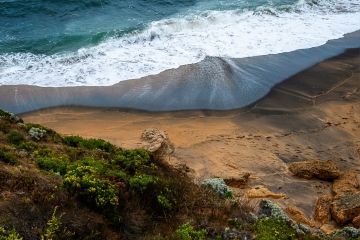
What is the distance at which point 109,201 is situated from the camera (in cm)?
596

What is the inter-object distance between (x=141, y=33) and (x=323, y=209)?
46.2ft

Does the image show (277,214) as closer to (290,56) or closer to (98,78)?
(98,78)

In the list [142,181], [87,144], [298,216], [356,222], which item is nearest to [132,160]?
[142,181]

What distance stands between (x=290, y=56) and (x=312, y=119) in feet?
18.6

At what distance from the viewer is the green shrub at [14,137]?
846 cm

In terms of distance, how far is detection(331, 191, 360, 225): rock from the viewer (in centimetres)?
917

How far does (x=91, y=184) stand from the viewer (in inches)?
239

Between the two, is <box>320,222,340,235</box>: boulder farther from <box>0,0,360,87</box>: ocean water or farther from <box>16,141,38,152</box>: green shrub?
<box>0,0,360,87</box>: ocean water

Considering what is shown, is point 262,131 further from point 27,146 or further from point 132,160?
point 27,146

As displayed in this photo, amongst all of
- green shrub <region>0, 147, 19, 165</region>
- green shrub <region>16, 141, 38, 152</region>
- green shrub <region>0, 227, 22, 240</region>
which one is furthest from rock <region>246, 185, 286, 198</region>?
green shrub <region>0, 227, 22, 240</region>

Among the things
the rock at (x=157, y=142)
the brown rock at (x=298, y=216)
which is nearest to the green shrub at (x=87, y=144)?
the rock at (x=157, y=142)

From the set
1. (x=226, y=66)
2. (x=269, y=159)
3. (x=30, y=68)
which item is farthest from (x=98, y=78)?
(x=269, y=159)

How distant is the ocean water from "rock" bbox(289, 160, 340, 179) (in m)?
8.08

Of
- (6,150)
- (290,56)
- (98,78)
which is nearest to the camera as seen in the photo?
(6,150)
